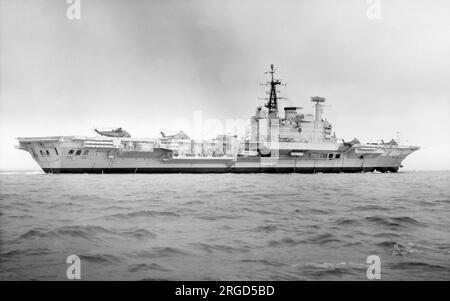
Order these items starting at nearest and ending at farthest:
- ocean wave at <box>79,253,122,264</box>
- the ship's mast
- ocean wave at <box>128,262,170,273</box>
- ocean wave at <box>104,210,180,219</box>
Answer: ocean wave at <box>128,262,170,273</box>
ocean wave at <box>79,253,122,264</box>
ocean wave at <box>104,210,180,219</box>
the ship's mast

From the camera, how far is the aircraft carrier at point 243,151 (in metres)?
30.5

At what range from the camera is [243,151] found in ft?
120

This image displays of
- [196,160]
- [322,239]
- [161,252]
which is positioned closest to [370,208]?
[322,239]

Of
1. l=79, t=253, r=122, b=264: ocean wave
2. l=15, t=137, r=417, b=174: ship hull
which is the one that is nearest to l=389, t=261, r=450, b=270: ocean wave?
l=79, t=253, r=122, b=264: ocean wave

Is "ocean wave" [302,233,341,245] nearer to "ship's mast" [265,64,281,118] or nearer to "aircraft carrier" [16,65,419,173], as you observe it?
"aircraft carrier" [16,65,419,173]

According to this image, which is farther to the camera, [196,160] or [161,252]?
[196,160]

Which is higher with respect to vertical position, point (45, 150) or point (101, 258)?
point (45, 150)

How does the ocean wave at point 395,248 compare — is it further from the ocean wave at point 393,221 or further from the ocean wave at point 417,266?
the ocean wave at point 393,221

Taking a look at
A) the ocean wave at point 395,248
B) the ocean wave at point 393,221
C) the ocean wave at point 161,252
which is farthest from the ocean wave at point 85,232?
the ocean wave at point 393,221

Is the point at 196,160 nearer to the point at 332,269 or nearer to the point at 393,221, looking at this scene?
the point at 393,221

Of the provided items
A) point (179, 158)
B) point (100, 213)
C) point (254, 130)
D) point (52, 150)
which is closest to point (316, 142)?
point (254, 130)

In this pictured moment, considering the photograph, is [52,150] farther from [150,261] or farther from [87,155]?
[150,261]

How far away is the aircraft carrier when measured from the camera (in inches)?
1203
